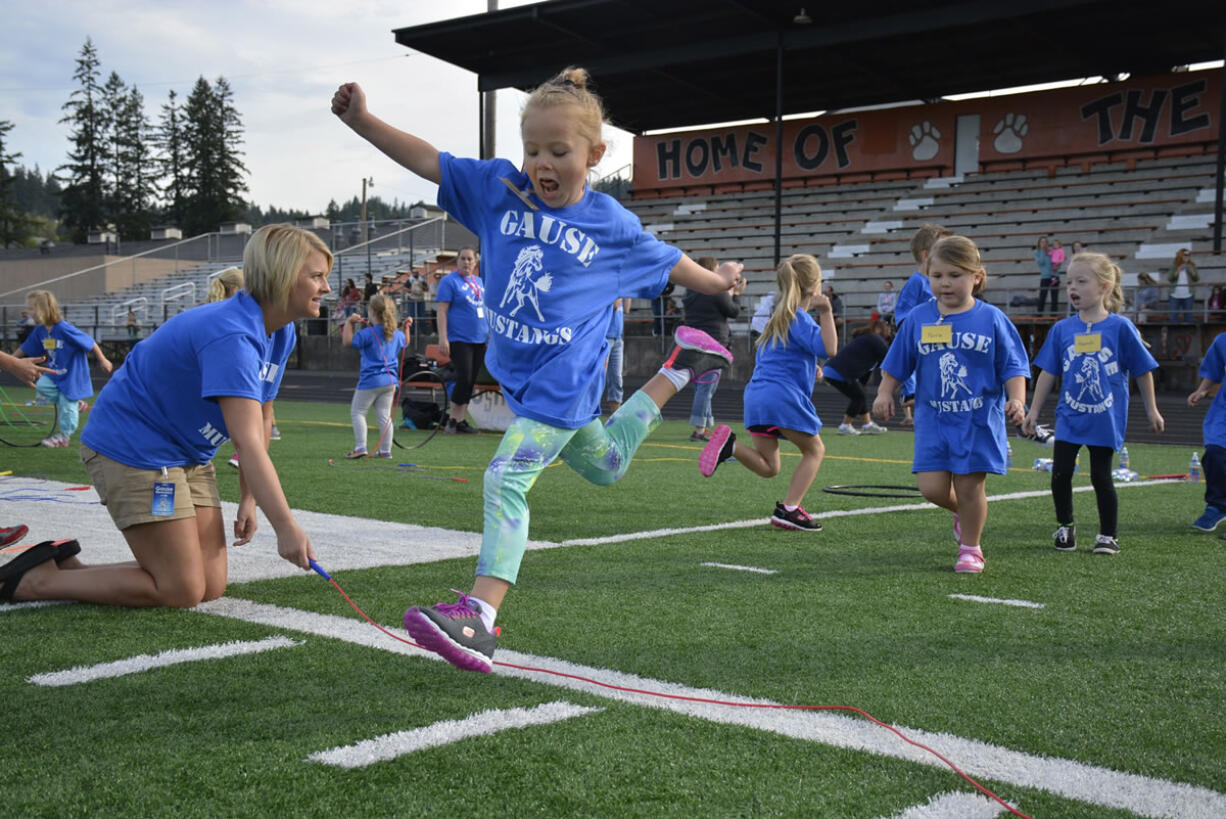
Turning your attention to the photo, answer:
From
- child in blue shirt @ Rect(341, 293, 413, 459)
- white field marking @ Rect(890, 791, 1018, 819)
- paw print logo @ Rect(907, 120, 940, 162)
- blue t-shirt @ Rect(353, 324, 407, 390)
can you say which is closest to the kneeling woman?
white field marking @ Rect(890, 791, 1018, 819)

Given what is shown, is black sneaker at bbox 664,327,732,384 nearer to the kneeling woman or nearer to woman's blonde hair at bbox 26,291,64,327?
the kneeling woman

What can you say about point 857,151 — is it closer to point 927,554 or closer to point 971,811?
point 927,554

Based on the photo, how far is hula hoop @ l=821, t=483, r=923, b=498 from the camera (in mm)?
7980

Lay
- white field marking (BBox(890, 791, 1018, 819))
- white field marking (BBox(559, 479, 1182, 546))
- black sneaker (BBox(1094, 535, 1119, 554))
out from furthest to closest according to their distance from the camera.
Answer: white field marking (BBox(559, 479, 1182, 546)) → black sneaker (BBox(1094, 535, 1119, 554)) → white field marking (BBox(890, 791, 1018, 819))

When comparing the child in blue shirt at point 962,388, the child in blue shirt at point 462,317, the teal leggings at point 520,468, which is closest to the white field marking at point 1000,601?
the child in blue shirt at point 962,388

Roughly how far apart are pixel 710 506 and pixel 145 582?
160 inches

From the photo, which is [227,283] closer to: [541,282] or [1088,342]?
[541,282]

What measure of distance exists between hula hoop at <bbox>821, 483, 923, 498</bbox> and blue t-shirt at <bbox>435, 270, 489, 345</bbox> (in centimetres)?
526

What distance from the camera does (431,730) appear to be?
9.22 ft


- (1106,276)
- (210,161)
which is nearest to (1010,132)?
(1106,276)

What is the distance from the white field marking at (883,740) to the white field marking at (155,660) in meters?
0.22

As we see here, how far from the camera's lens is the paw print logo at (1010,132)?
3119cm

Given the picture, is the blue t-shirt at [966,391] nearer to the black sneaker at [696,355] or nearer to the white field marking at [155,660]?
the black sneaker at [696,355]

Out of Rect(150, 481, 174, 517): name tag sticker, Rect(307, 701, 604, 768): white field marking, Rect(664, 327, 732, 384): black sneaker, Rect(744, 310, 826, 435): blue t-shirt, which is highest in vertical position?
Rect(664, 327, 732, 384): black sneaker
